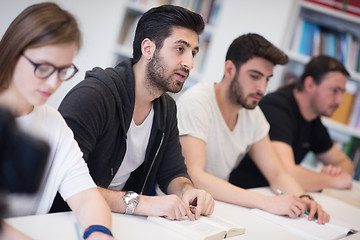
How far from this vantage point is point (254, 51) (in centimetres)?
200

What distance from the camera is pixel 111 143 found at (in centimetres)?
140

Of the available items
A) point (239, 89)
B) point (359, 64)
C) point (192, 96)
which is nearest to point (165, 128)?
point (192, 96)

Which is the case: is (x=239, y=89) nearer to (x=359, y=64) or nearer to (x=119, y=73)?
(x=119, y=73)

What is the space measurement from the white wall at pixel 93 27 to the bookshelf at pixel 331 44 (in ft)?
4.41

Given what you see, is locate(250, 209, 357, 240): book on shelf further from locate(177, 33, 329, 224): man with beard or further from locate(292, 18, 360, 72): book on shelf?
locate(292, 18, 360, 72): book on shelf

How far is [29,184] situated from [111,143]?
0.50 m

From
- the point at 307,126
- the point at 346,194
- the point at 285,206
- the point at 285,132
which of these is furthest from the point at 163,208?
the point at 307,126

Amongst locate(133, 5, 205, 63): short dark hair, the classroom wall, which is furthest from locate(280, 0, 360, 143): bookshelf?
locate(133, 5, 205, 63): short dark hair

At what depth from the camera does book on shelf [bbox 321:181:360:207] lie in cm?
223

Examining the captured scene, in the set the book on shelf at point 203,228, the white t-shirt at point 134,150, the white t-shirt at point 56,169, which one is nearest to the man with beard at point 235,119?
the white t-shirt at point 134,150

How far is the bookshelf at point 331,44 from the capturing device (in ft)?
10.3

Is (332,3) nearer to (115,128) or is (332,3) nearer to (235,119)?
(235,119)

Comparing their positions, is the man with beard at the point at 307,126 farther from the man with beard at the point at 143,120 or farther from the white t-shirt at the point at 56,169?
the white t-shirt at the point at 56,169

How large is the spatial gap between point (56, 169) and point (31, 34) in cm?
34
